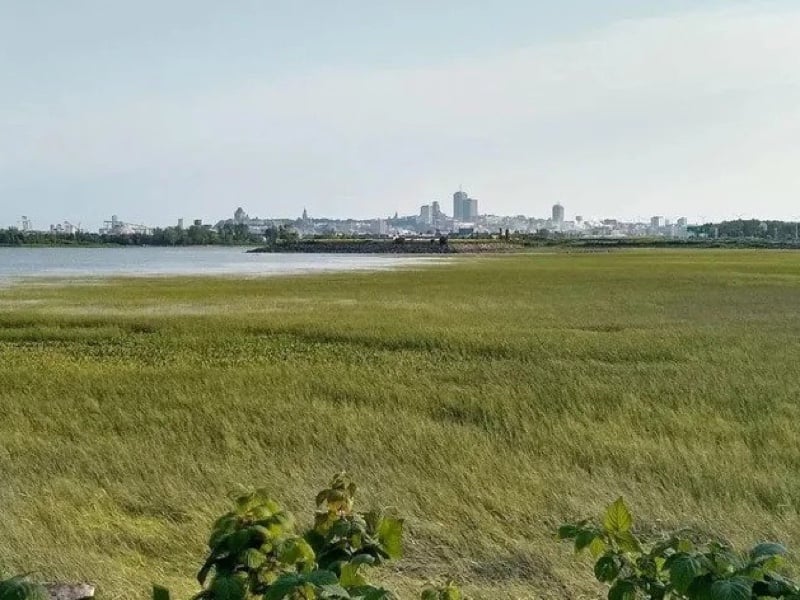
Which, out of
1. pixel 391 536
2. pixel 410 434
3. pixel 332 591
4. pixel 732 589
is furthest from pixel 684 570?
pixel 410 434

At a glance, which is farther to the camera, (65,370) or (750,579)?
(65,370)

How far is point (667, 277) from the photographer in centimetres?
5466

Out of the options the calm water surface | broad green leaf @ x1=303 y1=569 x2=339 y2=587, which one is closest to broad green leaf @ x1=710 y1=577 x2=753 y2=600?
broad green leaf @ x1=303 y1=569 x2=339 y2=587

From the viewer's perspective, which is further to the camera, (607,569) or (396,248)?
(396,248)

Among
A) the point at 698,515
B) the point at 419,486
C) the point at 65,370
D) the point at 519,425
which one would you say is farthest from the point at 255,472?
the point at 65,370

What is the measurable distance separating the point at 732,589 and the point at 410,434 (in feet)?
31.2

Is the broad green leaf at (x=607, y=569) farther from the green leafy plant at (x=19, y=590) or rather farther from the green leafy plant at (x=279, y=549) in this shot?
the green leafy plant at (x=19, y=590)

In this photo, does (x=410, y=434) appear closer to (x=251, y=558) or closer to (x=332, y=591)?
(x=251, y=558)

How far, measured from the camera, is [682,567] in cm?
276

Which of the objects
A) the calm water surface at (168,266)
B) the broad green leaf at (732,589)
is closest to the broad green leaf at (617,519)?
the broad green leaf at (732,589)

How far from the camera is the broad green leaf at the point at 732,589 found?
8.43 feet

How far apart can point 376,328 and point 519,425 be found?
1309cm

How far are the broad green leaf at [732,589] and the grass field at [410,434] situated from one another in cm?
361

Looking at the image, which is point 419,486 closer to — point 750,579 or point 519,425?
point 519,425
